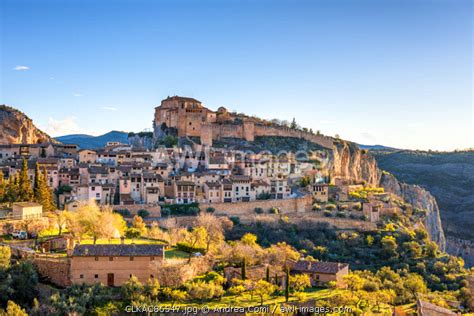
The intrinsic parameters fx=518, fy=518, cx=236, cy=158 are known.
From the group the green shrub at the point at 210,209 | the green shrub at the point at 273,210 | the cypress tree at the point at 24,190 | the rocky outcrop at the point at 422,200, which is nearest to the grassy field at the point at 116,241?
the cypress tree at the point at 24,190

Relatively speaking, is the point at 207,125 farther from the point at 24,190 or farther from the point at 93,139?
the point at 93,139

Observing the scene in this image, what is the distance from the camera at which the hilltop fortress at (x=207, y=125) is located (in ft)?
181

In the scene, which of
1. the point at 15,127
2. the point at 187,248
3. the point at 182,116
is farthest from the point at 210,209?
the point at 15,127

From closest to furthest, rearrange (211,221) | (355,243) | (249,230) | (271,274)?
(271,274) → (211,221) → (249,230) → (355,243)

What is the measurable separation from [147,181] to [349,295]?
20.8m

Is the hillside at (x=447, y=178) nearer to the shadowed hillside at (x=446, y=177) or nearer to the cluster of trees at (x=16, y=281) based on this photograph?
the shadowed hillside at (x=446, y=177)

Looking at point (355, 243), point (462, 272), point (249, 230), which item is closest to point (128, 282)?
point (249, 230)

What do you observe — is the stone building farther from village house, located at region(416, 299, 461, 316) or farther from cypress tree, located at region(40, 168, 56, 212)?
village house, located at region(416, 299, 461, 316)

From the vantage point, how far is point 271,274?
2572 cm

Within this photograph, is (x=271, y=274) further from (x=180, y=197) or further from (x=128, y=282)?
(x=180, y=197)

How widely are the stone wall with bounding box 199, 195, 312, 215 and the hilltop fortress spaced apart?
14.5 metres

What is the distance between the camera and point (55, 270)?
854 inches

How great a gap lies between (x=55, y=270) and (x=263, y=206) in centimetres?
2163

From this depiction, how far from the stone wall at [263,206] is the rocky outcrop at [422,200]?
20380 millimetres
